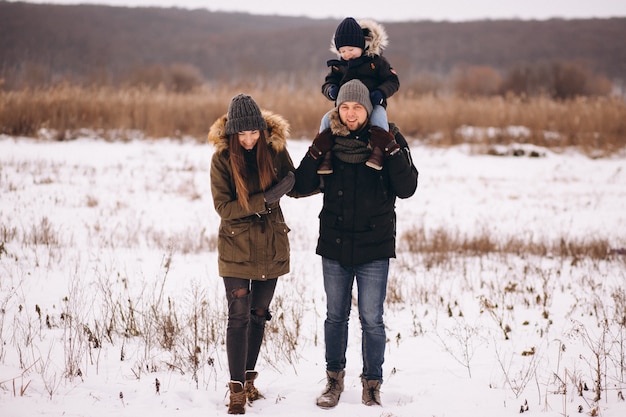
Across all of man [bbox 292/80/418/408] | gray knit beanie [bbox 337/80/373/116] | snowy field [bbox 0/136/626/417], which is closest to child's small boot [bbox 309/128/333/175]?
man [bbox 292/80/418/408]

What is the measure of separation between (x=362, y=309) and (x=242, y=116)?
146cm

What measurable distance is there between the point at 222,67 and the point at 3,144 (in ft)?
157

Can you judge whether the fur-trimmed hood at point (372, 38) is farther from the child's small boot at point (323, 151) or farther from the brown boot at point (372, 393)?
the brown boot at point (372, 393)

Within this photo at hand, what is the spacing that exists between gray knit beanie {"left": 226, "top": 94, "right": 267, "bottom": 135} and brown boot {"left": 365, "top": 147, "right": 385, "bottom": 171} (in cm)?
75

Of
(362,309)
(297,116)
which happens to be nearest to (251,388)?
(362,309)

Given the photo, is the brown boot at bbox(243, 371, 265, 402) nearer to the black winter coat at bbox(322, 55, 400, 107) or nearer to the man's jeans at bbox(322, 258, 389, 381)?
the man's jeans at bbox(322, 258, 389, 381)

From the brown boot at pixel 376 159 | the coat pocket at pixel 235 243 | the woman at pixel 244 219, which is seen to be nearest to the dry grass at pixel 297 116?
the woman at pixel 244 219

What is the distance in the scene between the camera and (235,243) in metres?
3.55

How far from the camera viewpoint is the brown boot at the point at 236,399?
3547 mm

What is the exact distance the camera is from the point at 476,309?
5879 mm

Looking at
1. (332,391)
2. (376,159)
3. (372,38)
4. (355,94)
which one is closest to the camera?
(376,159)

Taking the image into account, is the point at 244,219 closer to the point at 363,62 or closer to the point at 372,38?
the point at 363,62

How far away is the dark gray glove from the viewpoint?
3.54 m

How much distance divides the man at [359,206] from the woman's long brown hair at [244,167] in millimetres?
220
